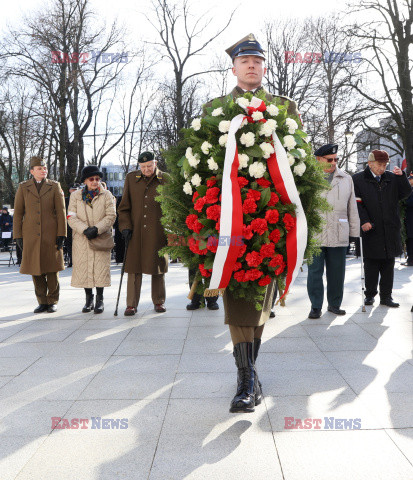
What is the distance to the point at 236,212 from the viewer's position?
3.33 m

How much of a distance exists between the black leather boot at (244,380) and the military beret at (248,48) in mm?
2116

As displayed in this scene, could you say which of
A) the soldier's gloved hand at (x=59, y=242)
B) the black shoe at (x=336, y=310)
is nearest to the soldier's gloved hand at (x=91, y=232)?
the soldier's gloved hand at (x=59, y=242)

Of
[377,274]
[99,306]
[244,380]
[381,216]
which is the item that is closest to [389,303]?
[377,274]

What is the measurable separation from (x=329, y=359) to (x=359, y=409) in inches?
47.5

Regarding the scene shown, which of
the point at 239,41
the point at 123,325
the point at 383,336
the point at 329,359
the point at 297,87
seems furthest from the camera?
the point at 297,87

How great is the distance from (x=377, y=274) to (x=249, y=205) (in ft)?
15.0

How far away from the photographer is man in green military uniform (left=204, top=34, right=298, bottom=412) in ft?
11.6

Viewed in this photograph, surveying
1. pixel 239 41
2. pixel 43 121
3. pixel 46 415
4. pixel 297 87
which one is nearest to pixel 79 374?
pixel 46 415

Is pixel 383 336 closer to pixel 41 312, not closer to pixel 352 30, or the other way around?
pixel 41 312

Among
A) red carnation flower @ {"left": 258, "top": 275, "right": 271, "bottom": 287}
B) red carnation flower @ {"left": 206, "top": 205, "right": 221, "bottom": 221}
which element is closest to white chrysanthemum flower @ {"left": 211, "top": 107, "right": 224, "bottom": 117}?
red carnation flower @ {"left": 206, "top": 205, "right": 221, "bottom": 221}

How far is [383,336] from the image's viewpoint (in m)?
5.43

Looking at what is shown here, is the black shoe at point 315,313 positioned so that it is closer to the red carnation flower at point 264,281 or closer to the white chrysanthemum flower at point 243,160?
the red carnation flower at point 264,281

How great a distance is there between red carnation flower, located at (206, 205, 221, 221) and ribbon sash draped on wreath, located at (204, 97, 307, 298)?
0.06 meters

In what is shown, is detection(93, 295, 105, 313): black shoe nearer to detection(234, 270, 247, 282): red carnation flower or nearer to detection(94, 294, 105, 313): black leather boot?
detection(94, 294, 105, 313): black leather boot
